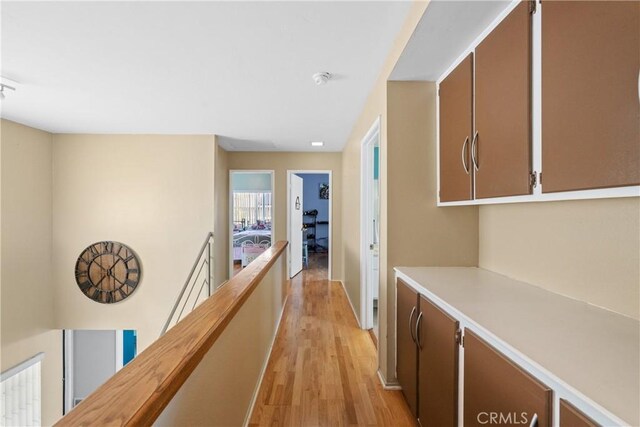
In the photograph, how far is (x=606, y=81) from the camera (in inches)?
34.0

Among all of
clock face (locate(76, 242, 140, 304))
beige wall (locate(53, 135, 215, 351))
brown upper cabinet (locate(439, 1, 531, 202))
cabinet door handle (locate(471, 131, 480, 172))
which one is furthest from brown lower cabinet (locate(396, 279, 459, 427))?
clock face (locate(76, 242, 140, 304))

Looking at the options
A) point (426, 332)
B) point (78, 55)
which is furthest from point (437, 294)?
point (78, 55)

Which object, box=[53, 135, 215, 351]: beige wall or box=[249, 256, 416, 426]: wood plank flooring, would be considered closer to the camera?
box=[249, 256, 416, 426]: wood plank flooring

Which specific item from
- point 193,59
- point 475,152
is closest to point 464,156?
point 475,152

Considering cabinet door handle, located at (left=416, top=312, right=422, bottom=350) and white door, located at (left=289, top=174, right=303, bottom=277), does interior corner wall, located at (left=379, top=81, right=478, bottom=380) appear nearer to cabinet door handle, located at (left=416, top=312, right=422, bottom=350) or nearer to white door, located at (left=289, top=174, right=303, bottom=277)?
cabinet door handle, located at (left=416, top=312, right=422, bottom=350)

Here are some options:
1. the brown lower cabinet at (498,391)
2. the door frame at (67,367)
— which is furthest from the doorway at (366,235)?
the door frame at (67,367)

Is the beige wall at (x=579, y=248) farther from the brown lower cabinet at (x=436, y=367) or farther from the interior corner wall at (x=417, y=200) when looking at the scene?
the brown lower cabinet at (x=436, y=367)

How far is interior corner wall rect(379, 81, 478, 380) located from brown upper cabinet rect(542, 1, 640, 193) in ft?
3.20

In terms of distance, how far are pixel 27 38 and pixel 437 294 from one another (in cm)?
299

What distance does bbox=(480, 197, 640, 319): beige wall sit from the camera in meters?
1.06

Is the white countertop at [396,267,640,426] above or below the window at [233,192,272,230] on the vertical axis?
below

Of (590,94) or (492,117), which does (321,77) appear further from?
(590,94)

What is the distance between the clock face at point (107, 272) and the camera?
4.26 meters

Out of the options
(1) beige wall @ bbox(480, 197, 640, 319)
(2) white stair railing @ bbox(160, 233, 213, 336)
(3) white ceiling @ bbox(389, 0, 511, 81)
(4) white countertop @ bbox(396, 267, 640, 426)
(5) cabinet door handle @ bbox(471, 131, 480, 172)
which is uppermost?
(3) white ceiling @ bbox(389, 0, 511, 81)
